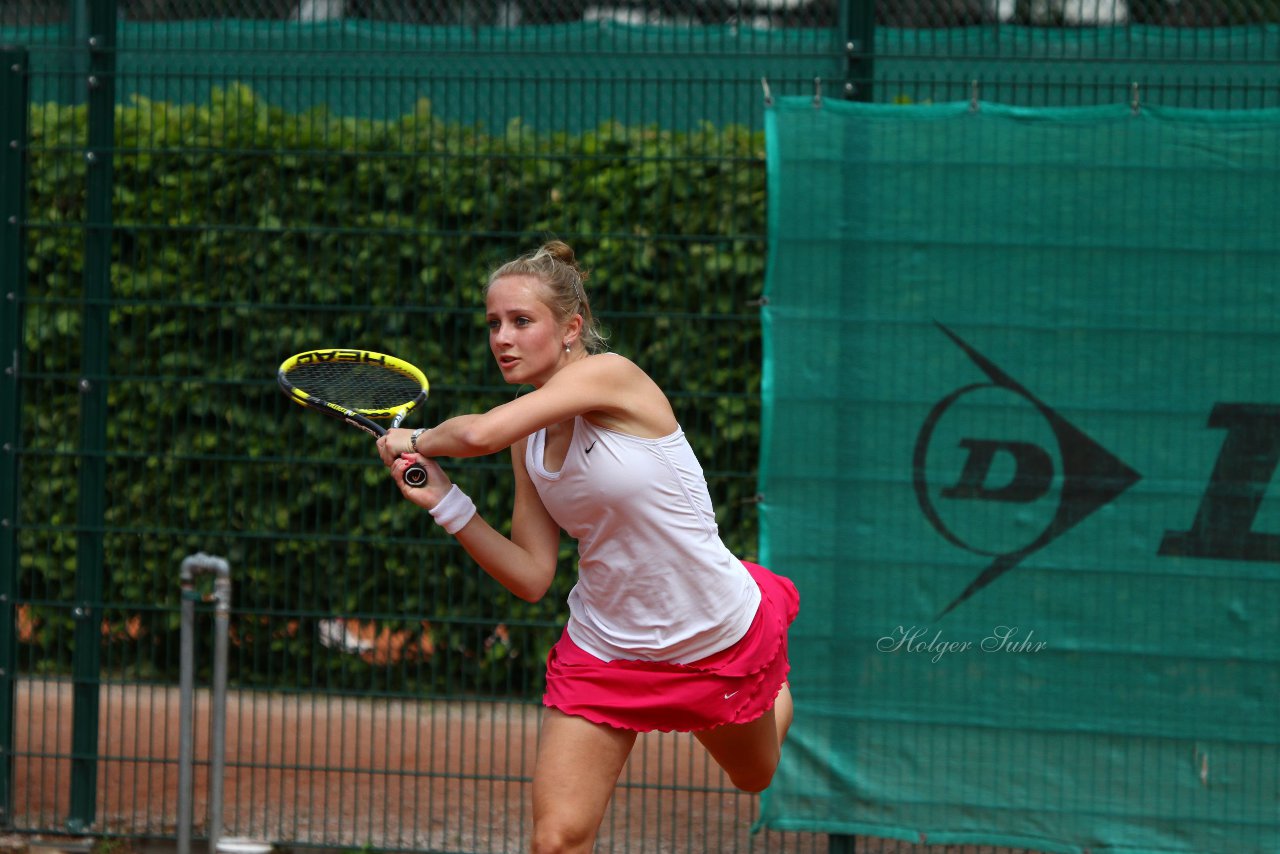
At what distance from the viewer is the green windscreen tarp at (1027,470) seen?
453cm

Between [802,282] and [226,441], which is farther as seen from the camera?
[226,441]

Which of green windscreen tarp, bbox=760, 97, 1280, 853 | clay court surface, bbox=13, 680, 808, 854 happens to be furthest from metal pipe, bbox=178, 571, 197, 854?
green windscreen tarp, bbox=760, 97, 1280, 853

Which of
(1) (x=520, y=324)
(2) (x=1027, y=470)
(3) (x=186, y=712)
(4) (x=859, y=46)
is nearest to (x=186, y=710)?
(3) (x=186, y=712)

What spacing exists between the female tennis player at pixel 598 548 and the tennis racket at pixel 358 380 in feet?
1.62

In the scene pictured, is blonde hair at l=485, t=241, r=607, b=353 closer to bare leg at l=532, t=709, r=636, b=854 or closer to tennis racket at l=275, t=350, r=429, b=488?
tennis racket at l=275, t=350, r=429, b=488

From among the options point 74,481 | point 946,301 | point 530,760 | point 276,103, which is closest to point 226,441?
point 74,481

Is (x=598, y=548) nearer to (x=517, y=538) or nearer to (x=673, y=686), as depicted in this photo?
(x=517, y=538)

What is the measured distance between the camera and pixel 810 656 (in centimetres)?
472

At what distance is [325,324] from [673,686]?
2.48 meters

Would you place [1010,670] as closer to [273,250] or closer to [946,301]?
[946,301]

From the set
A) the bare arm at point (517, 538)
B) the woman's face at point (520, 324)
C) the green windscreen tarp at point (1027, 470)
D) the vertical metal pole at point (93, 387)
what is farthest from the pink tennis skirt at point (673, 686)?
the vertical metal pole at point (93, 387)

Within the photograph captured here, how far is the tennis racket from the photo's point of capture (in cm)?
384

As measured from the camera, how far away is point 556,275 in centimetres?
343

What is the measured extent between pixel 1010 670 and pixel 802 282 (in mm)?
1412
